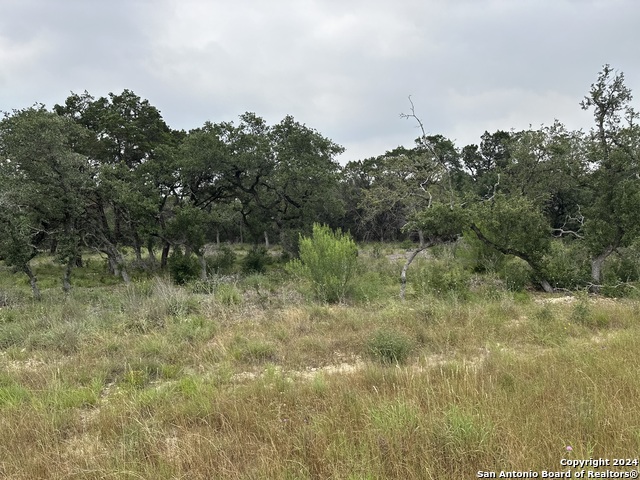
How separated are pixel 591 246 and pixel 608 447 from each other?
1089 centimetres

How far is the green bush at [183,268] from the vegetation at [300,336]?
16 cm

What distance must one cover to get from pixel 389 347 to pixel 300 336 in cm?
183

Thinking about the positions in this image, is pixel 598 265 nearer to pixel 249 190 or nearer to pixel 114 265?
pixel 249 190

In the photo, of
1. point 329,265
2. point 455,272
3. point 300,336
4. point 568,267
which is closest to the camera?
point 300,336

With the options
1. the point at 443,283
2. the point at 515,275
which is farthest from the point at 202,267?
the point at 515,275

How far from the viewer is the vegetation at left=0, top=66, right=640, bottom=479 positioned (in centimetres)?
258

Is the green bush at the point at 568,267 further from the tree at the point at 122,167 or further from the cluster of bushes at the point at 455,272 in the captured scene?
the tree at the point at 122,167

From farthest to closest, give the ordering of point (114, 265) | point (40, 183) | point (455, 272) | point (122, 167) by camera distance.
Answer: point (114, 265), point (122, 167), point (40, 183), point (455, 272)

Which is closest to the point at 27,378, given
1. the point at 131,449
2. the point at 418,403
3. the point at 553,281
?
the point at 131,449

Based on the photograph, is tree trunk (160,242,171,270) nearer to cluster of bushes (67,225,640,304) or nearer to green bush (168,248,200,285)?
green bush (168,248,200,285)

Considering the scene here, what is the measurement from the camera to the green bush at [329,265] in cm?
967

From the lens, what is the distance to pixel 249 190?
1884cm

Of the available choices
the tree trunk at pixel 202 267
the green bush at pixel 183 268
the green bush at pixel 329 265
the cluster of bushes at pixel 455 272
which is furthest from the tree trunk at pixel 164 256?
the green bush at pixel 329 265

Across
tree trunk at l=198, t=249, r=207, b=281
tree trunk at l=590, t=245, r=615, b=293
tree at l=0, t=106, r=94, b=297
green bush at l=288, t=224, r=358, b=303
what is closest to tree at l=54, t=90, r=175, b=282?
tree at l=0, t=106, r=94, b=297
